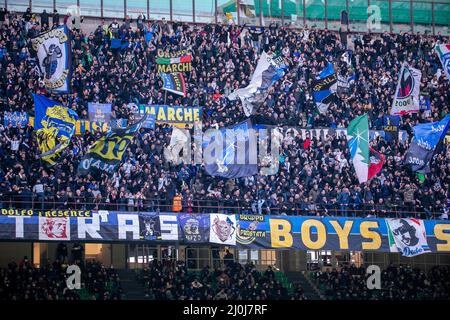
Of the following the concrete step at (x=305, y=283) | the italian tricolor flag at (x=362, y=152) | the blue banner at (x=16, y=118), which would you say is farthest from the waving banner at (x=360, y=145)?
the blue banner at (x=16, y=118)

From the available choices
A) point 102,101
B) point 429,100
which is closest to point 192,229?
point 102,101

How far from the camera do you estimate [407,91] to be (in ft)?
207

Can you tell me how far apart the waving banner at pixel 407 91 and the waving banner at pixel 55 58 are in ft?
55.6

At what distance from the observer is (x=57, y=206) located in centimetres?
5303

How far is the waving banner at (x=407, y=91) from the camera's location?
63.0 metres

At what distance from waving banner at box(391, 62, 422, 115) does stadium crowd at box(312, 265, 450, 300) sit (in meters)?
8.43

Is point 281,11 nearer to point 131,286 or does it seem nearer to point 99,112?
point 99,112

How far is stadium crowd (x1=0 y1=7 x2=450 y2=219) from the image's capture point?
179 ft

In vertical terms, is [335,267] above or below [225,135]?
below

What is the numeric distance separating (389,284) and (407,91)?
10.6 metres

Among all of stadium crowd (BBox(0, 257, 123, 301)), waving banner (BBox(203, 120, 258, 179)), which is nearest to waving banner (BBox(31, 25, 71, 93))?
waving banner (BBox(203, 120, 258, 179))

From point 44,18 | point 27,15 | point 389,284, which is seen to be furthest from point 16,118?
point 389,284
